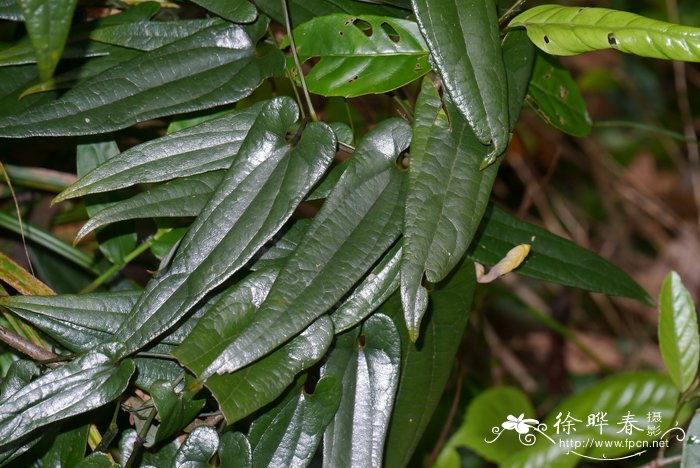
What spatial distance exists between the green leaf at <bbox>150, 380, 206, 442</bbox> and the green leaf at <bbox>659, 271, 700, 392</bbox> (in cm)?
61

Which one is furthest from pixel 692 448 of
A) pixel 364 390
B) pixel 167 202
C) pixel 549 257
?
pixel 167 202

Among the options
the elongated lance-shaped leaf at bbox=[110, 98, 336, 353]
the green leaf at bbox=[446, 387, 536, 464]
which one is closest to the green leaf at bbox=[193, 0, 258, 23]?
the elongated lance-shaped leaf at bbox=[110, 98, 336, 353]

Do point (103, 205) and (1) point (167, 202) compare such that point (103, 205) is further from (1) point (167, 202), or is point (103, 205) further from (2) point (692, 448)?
(2) point (692, 448)

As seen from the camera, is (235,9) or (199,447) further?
(235,9)

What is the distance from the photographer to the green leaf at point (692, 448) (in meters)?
0.82

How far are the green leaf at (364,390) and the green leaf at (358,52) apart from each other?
0.24 m

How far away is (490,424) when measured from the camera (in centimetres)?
126

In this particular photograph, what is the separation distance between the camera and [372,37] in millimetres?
770

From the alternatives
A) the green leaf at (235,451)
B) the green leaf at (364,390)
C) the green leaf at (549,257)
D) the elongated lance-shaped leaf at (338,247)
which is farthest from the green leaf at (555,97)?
the green leaf at (235,451)

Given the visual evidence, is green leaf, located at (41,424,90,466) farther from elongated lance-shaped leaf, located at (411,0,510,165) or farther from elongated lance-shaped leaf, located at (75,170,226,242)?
elongated lance-shaped leaf, located at (411,0,510,165)

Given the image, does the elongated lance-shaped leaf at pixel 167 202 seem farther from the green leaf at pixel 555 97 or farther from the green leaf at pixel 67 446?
the green leaf at pixel 555 97

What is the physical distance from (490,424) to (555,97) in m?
0.63

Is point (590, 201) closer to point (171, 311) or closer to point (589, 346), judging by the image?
point (589, 346)


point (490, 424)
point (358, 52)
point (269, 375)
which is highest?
point (358, 52)
